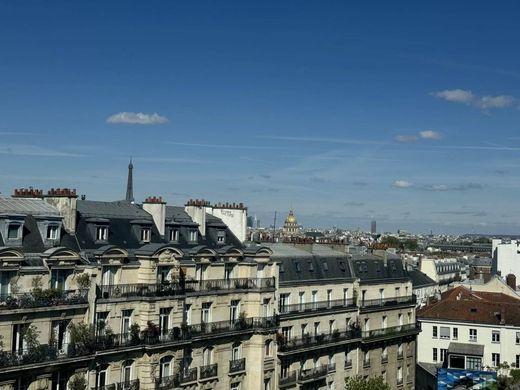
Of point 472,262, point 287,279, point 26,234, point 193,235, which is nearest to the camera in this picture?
point 26,234

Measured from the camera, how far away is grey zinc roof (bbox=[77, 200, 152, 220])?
1867 inches

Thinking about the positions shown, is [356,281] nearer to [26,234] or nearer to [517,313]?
[517,313]

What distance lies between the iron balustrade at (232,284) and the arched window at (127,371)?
21.6 feet

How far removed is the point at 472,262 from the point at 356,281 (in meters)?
106

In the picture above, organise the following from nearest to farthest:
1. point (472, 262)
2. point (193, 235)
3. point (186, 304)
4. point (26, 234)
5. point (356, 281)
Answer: point (26, 234)
point (186, 304)
point (193, 235)
point (356, 281)
point (472, 262)

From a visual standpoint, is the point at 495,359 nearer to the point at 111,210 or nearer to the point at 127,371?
the point at 127,371

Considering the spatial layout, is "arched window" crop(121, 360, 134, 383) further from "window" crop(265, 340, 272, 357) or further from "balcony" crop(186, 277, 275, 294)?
"window" crop(265, 340, 272, 357)

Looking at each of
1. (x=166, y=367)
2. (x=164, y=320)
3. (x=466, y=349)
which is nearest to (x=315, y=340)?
(x=166, y=367)

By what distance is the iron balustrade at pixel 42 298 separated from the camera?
1473 inches

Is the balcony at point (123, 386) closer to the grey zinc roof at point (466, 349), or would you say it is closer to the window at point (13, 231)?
the window at point (13, 231)

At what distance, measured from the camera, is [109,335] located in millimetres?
42500

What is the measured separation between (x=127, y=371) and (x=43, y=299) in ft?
27.7

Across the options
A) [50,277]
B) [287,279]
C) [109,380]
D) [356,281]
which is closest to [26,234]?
[50,277]

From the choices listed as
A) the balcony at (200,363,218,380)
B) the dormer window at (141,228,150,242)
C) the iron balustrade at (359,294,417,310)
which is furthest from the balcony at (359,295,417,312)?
the dormer window at (141,228,150,242)
